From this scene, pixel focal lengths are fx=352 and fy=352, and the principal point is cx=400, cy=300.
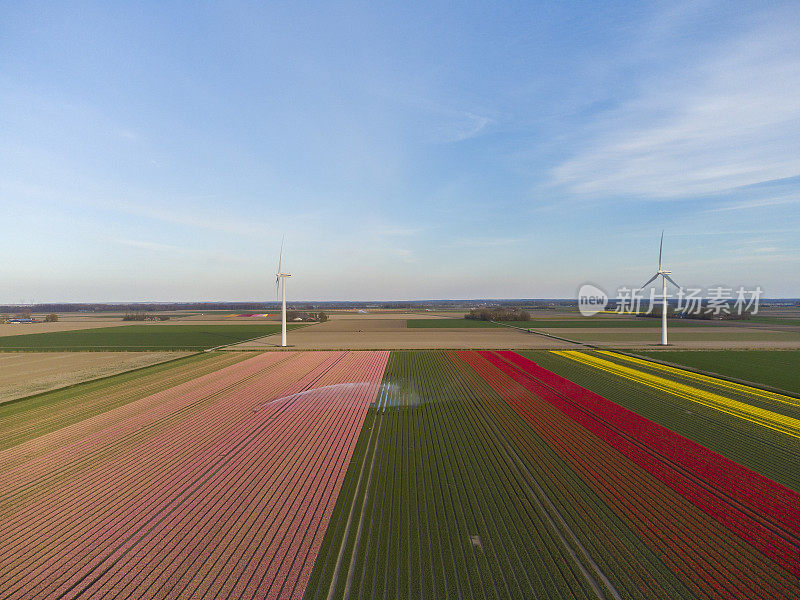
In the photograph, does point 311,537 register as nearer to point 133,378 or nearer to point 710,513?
point 710,513

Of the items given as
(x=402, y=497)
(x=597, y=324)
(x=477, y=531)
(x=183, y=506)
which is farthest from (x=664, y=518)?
(x=597, y=324)

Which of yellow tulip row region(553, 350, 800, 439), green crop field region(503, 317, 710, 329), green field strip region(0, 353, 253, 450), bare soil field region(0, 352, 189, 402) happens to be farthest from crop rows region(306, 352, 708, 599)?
green crop field region(503, 317, 710, 329)

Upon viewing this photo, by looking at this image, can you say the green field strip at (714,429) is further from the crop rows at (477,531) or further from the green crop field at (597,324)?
the green crop field at (597,324)

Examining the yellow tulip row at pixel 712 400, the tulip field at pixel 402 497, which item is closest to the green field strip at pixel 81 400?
the tulip field at pixel 402 497

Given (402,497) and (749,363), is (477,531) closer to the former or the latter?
(402,497)

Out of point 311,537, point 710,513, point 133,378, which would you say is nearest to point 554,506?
point 710,513
